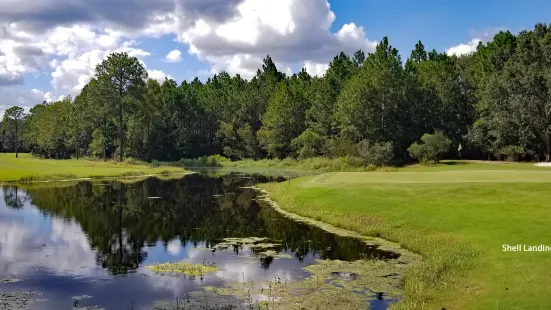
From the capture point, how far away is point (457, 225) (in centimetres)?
3097

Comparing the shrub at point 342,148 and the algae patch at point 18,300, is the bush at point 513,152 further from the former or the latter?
the algae patch at point 18,300

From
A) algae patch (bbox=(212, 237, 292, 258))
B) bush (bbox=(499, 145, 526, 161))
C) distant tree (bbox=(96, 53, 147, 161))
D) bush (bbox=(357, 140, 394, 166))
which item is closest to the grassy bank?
bush (bbox=(357, 140, 394, 166))

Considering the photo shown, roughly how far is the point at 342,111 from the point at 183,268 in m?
84.5

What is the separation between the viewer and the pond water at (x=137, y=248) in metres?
22.4

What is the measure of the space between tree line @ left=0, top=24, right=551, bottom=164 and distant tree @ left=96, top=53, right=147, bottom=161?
0.88 ft

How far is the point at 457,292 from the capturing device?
19.8 meters

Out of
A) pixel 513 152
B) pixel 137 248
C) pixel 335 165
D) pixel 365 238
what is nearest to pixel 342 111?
pixel 335 165

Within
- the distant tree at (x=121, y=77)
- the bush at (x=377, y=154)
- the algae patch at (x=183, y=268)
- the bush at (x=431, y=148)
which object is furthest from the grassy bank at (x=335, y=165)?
the algae patch at (x=183, y=268)

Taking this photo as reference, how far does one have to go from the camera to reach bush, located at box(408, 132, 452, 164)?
9206 centimetres

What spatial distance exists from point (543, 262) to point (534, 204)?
13130 millimetres

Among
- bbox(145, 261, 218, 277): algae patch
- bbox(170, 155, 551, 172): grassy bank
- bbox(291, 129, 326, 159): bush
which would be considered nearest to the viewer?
bbox(145, 261, 218, 277): algae patch

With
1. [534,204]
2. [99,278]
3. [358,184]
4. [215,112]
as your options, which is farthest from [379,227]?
[215,112]

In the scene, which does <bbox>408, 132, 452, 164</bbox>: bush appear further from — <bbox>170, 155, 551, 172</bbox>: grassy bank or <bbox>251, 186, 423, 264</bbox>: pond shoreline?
<bbox>251, 186, 423, 264</bbox>: pond shoreline

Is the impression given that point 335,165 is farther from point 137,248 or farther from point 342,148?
point 137,248
